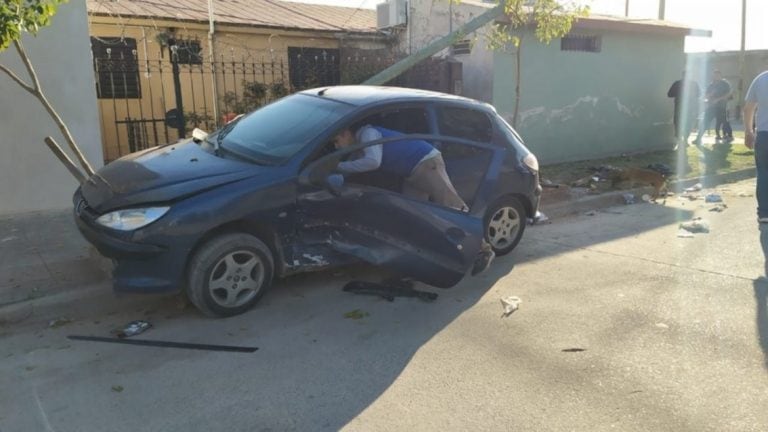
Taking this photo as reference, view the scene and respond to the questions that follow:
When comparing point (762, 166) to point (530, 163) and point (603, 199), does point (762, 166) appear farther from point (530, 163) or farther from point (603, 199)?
point (530, 163)

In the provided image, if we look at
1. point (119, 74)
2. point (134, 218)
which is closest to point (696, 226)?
point (134, 218)

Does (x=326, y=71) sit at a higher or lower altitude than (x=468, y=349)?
higher

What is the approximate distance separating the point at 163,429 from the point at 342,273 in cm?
273

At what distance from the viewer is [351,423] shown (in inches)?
122

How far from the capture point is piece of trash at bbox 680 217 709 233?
7.27 meters

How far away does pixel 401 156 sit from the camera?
500cm

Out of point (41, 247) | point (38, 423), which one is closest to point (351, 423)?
point (38, 423)

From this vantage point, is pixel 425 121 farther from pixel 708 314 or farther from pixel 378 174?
pixel 708 314

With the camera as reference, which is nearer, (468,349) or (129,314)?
(468,349)

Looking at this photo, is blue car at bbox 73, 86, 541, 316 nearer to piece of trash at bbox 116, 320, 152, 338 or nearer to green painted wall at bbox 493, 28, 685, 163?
piece of trash at bbox 116, 320, 152, 338

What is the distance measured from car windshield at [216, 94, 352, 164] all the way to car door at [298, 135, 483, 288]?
310mm

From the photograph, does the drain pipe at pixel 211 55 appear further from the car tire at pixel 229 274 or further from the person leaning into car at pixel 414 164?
the car tire at pixel 229 274

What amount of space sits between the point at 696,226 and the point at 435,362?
16.6 ft

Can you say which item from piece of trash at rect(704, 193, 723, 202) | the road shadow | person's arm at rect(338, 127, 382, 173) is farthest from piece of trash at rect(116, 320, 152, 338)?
piece of trash at rect(704, 193, 723, 202)
